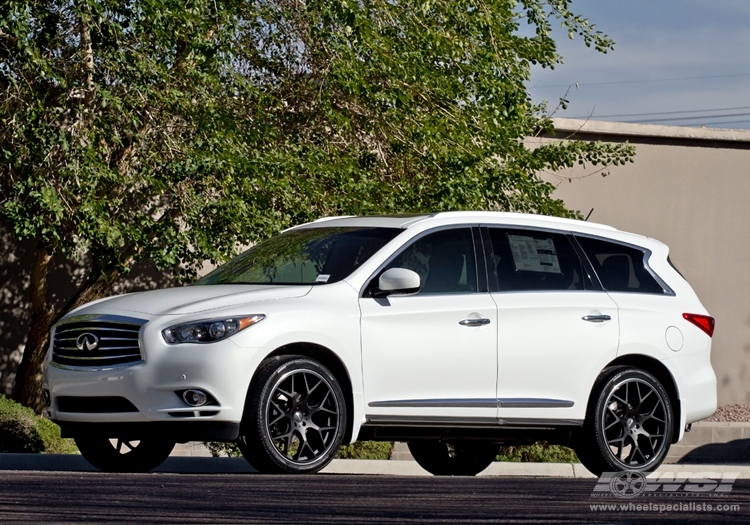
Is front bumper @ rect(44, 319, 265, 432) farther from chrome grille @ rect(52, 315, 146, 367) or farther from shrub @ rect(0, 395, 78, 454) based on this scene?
shrub @ rect(0, 395, 78, 454)

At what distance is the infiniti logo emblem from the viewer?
852cm

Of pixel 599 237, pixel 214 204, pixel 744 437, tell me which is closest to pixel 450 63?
pixel 214 204

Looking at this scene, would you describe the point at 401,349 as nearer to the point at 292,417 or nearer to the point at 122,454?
the point at 292,417

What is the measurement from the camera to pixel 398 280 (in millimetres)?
8711

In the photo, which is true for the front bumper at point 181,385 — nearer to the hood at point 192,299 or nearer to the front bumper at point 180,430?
the front bumper at point 180,430

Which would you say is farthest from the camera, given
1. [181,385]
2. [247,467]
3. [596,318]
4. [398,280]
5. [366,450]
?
[366,450]

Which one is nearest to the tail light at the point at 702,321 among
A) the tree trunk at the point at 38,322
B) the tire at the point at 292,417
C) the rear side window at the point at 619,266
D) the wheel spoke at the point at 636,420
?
the rear side window at the point at 619,266

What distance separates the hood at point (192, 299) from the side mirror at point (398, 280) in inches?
20.4

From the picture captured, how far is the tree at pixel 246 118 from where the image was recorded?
1205cm

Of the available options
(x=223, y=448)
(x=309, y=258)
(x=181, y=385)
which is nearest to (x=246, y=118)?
(x=223, y=448)

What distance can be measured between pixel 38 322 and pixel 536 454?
5994 millimetres

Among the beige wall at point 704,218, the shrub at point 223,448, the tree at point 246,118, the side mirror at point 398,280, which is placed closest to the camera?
the side mirror at point 398,280

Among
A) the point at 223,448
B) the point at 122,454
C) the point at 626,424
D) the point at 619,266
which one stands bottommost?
the point at 223,448

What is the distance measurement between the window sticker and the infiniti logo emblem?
125 inches
